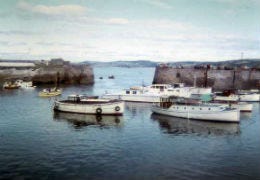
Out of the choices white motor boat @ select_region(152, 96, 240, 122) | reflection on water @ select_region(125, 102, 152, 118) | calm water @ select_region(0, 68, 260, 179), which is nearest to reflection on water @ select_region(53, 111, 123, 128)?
calm water @ select_region(0, 68, 260, 179)

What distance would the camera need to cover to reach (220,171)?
2345 cm

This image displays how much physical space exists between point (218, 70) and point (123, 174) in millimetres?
58866

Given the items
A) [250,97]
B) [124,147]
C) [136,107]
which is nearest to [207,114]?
[136,107]

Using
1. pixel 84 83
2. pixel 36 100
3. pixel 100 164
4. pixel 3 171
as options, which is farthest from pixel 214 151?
pixel 84 83

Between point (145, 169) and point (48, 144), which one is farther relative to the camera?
point (48, 144)

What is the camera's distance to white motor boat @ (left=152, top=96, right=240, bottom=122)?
129 feet

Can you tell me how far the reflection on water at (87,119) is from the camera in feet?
127

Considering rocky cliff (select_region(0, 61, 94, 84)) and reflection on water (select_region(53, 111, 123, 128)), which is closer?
reflection on water (select_region(53, 111, 123, 128))

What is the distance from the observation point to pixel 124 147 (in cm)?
2878

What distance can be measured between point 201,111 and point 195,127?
3569 mm

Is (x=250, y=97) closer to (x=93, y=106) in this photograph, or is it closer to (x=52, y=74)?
(x=93, y=106)

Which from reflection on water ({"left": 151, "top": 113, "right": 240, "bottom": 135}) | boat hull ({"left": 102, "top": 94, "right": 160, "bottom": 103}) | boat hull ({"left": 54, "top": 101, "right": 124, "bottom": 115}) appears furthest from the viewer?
boat hull ({"left": 102, "top": 94, "right": 160, "bottom": 103})

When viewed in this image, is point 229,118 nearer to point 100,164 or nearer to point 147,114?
point 147,114

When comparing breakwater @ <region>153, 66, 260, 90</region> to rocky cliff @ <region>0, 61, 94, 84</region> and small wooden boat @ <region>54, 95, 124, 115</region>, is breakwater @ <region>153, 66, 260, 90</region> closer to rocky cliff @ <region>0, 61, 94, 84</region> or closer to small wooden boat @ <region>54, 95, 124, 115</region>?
rocky cliff @ <region>0, 61, 94, 84</region>
